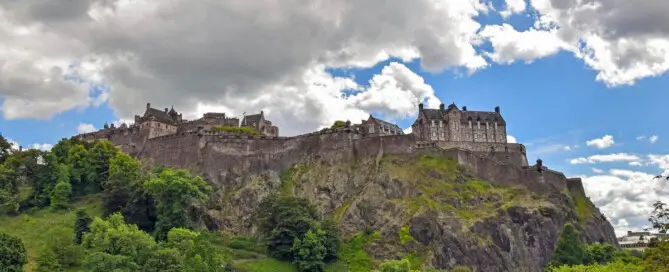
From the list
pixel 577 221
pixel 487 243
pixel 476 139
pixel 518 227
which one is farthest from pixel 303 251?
pixel 476 139

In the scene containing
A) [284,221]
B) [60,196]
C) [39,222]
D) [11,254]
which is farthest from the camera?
[60,196]

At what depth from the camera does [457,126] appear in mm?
113750

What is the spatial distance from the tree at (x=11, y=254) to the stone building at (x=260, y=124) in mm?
52620

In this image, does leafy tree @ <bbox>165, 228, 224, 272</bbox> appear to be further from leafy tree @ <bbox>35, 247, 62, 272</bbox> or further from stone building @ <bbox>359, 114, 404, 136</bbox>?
stone building @ <bbox>359, 114, 404, 136</bbox>

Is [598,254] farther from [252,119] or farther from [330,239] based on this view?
[252,119]

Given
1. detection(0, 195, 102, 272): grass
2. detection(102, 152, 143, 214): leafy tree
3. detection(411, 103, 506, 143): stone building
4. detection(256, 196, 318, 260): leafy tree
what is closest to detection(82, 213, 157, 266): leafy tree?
detection(0, 195, 102, 272): grass

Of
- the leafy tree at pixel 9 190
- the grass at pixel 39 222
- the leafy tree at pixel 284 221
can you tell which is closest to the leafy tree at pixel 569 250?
the leafy tree at pixel 284 221

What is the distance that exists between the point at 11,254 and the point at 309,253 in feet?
101

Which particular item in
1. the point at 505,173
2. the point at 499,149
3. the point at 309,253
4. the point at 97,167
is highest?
the point at 499,149

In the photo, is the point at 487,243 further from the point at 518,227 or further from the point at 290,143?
the point at 290,143

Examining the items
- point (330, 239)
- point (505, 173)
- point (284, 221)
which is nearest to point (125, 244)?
point (284, 221)

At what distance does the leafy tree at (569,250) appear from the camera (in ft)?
232

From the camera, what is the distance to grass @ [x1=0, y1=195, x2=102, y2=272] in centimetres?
7650

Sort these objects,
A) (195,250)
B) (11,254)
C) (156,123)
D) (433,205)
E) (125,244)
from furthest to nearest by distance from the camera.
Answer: (156,123)
(433,205)
(125,244)
(195,250)
(11,254)
